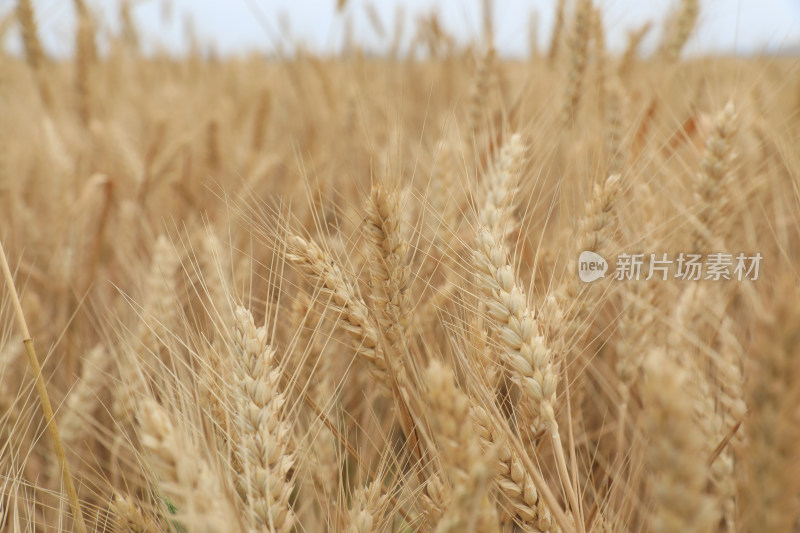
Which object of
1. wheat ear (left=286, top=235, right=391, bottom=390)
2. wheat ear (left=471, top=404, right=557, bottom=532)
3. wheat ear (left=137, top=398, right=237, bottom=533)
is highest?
wheat ear (left=286, top=235, right=391, bottom=390)

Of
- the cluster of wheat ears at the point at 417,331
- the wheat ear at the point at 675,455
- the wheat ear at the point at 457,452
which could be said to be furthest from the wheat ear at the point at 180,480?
the wheat ear at the point at 675,455

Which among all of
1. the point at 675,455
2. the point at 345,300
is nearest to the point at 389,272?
the point at 345,300

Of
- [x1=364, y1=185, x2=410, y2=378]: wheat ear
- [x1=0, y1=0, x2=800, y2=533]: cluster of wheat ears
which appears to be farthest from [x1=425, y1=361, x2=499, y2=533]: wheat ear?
[x1=364, y1=185, x2=410, y2=378]: wheat ear

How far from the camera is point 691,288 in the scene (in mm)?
888

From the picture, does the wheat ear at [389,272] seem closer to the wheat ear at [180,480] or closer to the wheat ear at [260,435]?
the wheat ear at [260,435]

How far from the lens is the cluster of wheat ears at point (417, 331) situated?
18.7 inches

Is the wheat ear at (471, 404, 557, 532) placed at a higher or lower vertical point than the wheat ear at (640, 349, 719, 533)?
lower

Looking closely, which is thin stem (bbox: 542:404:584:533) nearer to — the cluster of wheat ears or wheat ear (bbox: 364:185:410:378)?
the cluster of wheat ears

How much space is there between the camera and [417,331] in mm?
800

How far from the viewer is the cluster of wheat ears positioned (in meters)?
0.47

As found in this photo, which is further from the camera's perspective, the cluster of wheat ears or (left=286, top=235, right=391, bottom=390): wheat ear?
(left=286, top=235, right=391, bottom=390): wheat ear

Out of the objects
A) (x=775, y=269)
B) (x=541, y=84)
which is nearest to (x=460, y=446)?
(x=775, y=269)

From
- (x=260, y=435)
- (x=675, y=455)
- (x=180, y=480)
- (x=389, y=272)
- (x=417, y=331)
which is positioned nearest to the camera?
(x=675, y=455)

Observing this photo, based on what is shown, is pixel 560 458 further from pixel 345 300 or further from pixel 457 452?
pixel 345 300
